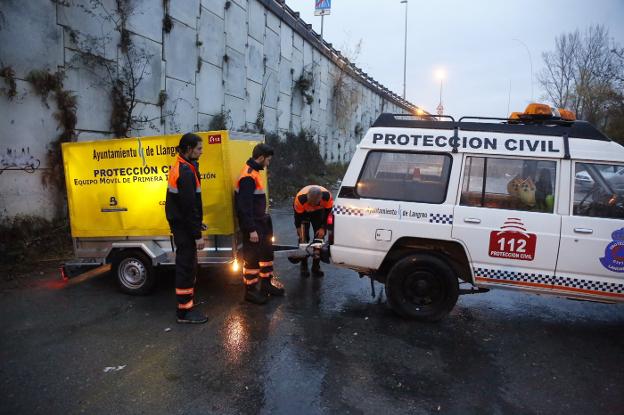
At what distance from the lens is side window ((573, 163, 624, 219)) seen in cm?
395

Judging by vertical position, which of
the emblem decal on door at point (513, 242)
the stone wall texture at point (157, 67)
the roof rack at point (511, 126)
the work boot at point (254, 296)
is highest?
the stone wall texture at point (157, 67)

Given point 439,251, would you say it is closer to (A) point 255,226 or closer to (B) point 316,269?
(A) point 255,226

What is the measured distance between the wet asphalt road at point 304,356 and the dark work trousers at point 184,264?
307 mm

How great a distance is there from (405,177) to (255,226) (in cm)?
181

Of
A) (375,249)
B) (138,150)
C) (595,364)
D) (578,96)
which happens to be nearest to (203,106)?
(138,150)

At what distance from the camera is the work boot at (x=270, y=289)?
16.9 ft

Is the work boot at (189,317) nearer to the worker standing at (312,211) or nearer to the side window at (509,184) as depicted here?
the worker standing at (312,211)

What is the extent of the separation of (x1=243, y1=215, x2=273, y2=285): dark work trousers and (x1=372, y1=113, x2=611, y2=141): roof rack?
5.99 feet

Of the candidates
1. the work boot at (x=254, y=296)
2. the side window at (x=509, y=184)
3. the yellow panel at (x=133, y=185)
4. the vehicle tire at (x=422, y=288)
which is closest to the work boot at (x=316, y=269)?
the work boot at (x=254, y=296)

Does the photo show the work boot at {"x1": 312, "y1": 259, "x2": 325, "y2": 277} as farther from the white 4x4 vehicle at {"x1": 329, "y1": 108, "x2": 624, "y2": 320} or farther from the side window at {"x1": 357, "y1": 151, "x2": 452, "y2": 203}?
the side window at {"x1": 357, "y1": 151, "x2": 452, "y2": 203}

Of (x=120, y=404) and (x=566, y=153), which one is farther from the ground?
(x=566, y=153)

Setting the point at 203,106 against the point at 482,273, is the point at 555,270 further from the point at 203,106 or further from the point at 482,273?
the point at 203,106

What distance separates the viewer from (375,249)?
4430 mm

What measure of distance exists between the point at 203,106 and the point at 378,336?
9.50m
